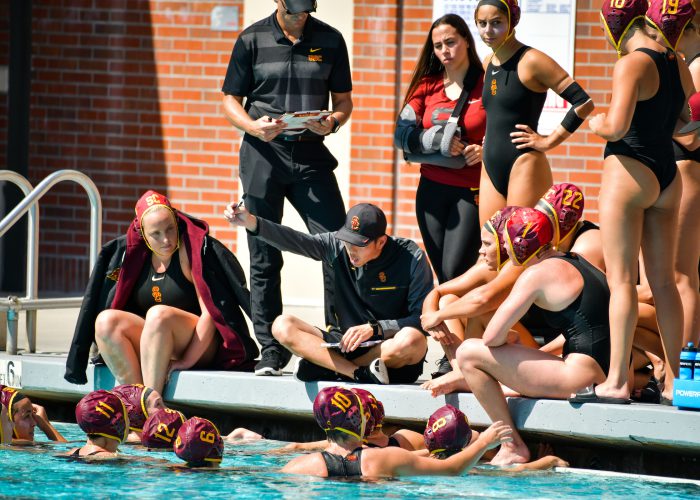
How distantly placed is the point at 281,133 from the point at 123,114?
4.78 m

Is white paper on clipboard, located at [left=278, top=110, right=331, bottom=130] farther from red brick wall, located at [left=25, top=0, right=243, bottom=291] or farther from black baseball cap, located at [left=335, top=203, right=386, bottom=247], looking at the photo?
red brick wall, located at [left=25, top=0, right=243, bottom=291]

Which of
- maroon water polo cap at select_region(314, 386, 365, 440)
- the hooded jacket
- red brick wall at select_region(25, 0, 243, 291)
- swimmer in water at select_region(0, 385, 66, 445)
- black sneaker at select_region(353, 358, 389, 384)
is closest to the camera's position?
maroon water polo cap at select_region(314, 386, 365, 440)

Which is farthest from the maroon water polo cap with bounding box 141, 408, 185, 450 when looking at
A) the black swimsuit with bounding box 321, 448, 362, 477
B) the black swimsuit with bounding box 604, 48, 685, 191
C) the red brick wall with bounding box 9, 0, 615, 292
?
the red brick wall with bounding box 9, 0, 615, 292

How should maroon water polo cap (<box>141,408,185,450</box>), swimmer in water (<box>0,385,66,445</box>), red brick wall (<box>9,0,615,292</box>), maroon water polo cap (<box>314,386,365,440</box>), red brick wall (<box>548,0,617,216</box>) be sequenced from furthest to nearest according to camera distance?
red brick wall (<box>9,0,615,292</box>)
red brick wall (<box>548,0,617,216</box>)
swimmer in water (<box>0,385,66,445</box>)
maroon water polo cap (<box>141,408,185,450</box>)
maroon water polo cap (<box>314,386,365,440</box>)

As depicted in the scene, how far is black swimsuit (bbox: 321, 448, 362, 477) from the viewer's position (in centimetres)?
618

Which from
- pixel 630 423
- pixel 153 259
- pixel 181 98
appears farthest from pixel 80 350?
pixel 181 98

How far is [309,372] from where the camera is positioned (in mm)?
7461

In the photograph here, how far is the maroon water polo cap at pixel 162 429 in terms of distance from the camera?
22.9 ft

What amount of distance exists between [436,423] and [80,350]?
2422 mm

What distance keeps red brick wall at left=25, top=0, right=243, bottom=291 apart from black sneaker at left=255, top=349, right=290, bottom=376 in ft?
14.0

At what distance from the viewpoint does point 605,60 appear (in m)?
11.0

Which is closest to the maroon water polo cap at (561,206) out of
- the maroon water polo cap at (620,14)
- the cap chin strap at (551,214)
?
the cap chin strap at (551,214)

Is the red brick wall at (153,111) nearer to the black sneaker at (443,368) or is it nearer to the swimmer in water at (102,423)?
the black sneaker at (443,368)

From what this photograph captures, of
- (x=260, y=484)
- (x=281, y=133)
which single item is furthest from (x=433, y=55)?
(x=260, y=484)
